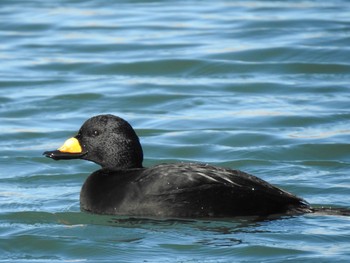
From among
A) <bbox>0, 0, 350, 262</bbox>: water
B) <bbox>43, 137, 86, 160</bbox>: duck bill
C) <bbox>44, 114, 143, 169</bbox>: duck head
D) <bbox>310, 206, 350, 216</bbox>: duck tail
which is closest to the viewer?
<bbox>0, 0, 350, 262</bbox>: water

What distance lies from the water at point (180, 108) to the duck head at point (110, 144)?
1.60ft

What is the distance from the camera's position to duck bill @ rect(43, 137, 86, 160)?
403 inches

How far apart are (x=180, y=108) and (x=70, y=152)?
4.16m

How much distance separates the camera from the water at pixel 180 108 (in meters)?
9.00

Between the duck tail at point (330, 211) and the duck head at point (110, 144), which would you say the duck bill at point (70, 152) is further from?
the duck tail at point (330, 211)

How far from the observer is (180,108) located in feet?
46.8

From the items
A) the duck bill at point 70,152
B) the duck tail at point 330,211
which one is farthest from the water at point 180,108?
the duck bill at point 70,152

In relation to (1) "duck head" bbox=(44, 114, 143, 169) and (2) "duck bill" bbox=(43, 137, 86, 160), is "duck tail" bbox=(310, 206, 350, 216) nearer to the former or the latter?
(1) "duck head" bbox=(44, 114, 143, 169)

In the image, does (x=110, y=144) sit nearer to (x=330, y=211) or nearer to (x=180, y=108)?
(x=330, y=211)

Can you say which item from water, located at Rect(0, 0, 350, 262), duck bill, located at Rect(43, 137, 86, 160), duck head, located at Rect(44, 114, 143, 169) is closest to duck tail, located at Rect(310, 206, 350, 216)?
water, located at Rect(0, 0, 350, 262)

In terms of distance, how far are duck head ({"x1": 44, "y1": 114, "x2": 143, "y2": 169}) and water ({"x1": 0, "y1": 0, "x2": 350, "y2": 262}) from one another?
0.49 meters

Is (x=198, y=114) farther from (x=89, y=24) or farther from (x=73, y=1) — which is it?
(x=73, y=1)

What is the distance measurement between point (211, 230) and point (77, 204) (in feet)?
5.14

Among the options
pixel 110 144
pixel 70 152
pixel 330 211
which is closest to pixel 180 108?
pixel 70 152
